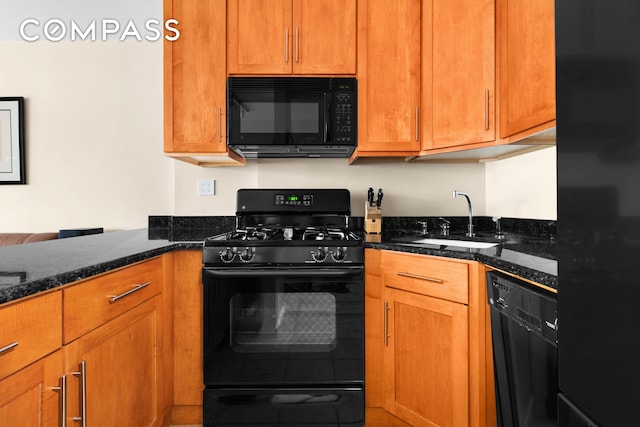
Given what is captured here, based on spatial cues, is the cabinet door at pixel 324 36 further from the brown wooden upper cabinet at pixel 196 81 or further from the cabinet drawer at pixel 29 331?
the cabinet drawer at pixel 29 331

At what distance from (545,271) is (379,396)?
1.11m

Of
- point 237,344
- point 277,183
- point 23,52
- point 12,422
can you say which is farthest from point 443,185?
point 23,52

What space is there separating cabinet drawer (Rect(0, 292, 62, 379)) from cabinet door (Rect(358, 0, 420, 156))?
157 centimetres

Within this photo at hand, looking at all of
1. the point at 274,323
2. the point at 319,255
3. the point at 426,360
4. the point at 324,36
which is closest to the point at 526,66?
the point at 324,36

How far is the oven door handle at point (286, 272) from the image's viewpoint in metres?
1.78

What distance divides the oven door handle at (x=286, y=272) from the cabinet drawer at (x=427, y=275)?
16cm

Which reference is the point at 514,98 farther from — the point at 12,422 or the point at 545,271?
the point at 12,422

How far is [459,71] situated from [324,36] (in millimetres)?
743

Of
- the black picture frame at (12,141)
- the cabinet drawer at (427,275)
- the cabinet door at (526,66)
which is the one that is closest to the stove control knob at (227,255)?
the cabinet drawer at (427,275)

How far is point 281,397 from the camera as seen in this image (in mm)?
1800

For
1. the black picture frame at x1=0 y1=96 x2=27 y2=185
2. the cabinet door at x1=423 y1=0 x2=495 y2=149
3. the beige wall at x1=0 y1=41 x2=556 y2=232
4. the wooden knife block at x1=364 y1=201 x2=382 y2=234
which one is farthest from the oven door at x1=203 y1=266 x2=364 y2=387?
the black picture frame at x1=0 y1=96 x2=27 y2=185

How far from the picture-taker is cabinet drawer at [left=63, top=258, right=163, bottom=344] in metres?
1.07

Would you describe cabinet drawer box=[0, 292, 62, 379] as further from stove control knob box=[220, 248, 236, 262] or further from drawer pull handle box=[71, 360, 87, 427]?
stove control knob box=[220, 248, 236, 262]

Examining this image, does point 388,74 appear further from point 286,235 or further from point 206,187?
point 206,187
